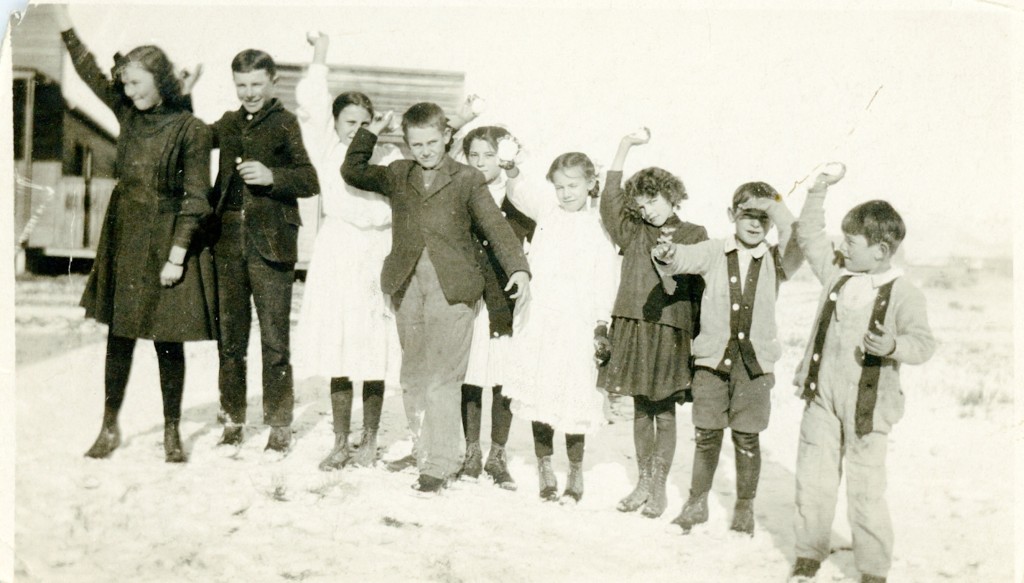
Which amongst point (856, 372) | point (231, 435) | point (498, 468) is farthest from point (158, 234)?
point (856, 372)

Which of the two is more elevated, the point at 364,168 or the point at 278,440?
the point at 364,168

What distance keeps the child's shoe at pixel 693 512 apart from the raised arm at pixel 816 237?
3.28ft

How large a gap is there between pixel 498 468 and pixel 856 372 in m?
1.56

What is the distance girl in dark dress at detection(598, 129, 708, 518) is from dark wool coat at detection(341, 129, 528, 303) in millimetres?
459

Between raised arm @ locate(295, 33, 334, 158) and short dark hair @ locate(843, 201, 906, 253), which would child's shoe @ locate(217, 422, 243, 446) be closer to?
raised arm @ locate(295, 33, 334, 158)

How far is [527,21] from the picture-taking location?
3.72 m

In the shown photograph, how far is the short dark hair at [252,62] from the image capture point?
12.3ft

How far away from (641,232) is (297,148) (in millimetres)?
1577

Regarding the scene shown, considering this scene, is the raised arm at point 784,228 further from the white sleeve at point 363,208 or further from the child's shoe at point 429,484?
the child's shoe at point 429,484

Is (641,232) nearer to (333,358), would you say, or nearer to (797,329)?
(797,329)

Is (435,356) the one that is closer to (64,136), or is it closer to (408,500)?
(408,500)

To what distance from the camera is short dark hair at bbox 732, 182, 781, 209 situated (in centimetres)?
340

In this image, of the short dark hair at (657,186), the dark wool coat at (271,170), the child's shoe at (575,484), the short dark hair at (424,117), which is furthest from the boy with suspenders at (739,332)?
the dark wool coat at (271,170)

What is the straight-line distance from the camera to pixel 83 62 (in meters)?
3.84
